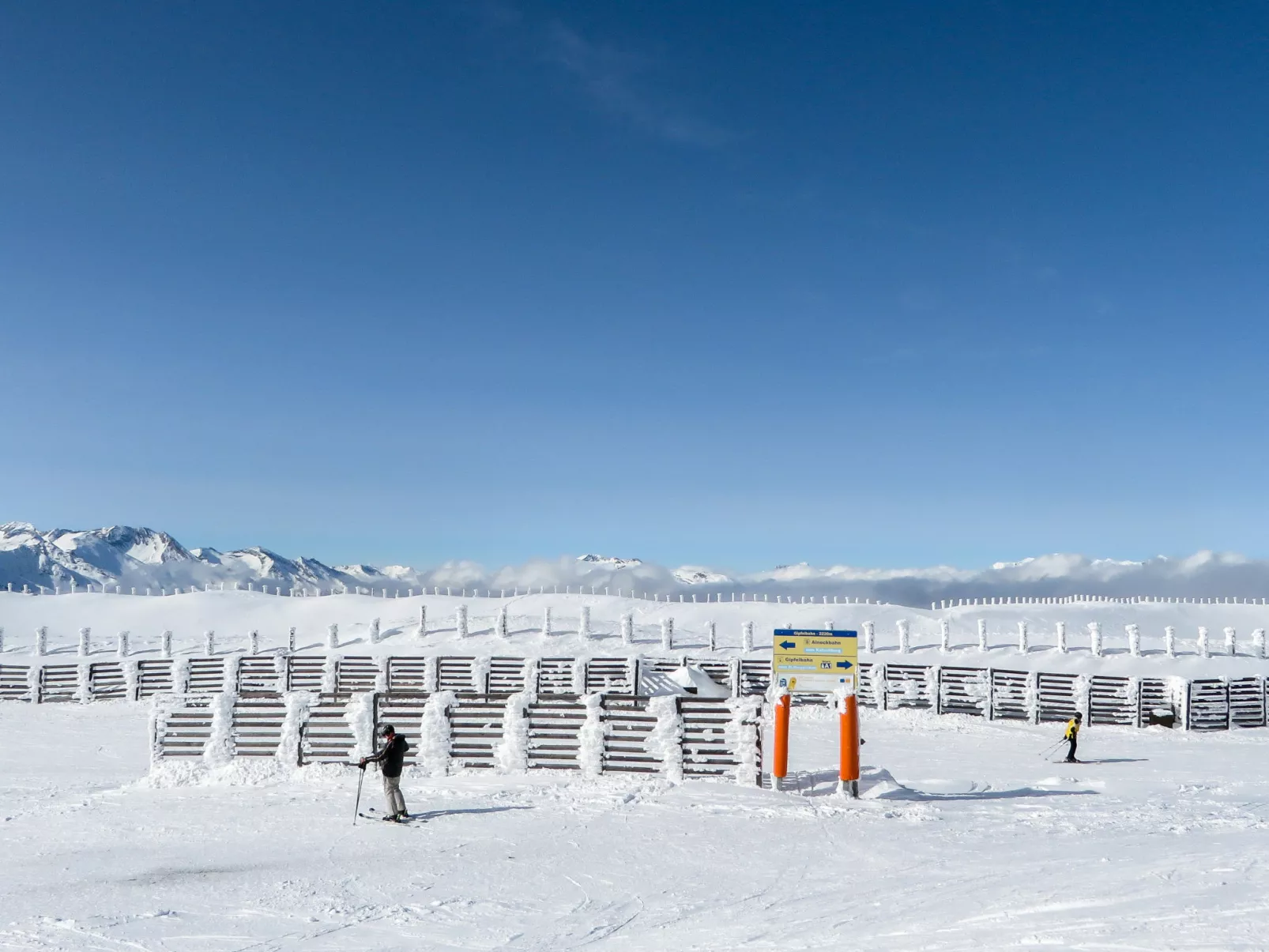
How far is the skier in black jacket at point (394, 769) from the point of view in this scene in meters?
15.0

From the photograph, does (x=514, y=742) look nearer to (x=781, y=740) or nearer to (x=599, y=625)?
(x=781, y=740)

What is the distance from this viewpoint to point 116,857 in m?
13.0

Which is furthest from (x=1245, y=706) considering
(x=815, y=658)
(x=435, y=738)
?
(x=435, y=738)

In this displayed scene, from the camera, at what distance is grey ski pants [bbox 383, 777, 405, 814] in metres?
15.0

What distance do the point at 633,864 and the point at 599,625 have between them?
3878 centimetres

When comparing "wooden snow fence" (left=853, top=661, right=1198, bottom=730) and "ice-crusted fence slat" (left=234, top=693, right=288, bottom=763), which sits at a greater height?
"ice-crusted fence slat" (left=234, top=693, right=288, bottom=763)

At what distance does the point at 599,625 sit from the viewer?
168ft

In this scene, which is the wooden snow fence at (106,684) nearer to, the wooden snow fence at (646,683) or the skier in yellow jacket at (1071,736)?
the wooden snow fence at (646,683)

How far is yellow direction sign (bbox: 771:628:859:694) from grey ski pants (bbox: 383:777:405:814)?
351 inches

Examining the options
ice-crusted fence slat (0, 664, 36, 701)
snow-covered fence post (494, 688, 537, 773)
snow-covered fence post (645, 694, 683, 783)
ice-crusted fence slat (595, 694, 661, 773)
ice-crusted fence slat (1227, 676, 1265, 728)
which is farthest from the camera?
ice-crusted fence slat (0, 664, 36, 701)

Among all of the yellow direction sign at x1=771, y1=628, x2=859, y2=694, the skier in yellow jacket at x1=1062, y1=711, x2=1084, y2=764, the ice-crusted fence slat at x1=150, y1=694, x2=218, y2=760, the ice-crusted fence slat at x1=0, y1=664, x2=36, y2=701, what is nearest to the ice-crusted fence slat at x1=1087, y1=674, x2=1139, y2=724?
the skier in yellow jacket at x1=1062, y1=711, x2=1084, y2=764

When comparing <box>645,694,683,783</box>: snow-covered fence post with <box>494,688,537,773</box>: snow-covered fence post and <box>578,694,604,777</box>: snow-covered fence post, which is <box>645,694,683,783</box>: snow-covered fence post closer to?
<box>578,694,604,777</box>: snow-covered fence post

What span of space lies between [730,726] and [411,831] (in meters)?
6.48

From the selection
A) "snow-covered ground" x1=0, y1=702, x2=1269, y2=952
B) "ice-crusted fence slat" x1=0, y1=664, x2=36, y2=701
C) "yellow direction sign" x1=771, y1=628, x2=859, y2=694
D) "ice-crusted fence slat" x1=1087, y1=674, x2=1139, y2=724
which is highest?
"yellow direction sign" x1=771, y1=628, x2=859, y2=694
